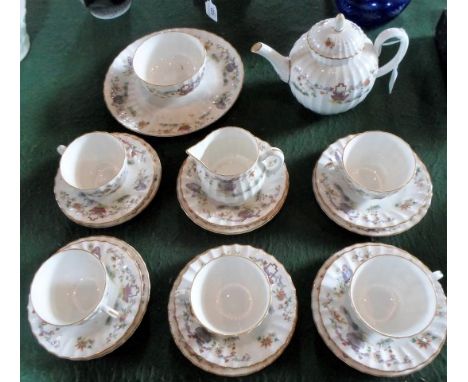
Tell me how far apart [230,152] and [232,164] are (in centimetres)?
2

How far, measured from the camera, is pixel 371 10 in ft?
3.47

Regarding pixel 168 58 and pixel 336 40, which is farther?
pixel 168 58

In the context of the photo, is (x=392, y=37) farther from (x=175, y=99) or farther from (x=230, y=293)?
(x=230, y=293)

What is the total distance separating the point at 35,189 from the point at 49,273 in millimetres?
253

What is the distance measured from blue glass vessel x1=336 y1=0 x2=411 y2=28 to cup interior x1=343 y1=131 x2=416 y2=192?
14.3 inches

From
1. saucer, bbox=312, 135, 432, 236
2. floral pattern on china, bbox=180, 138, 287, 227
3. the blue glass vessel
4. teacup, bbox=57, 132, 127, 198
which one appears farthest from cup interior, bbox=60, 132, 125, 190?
the blue glass vessel

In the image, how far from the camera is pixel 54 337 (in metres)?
0.76

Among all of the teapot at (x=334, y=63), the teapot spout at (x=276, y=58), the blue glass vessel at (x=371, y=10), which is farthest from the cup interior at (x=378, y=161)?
the blue glass vessel at (x=371, y=10)

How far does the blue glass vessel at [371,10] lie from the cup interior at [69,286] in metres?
0.80

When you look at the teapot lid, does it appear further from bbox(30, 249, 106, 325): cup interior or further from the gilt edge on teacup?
bbox(30, 249, 106, 325): cup interior

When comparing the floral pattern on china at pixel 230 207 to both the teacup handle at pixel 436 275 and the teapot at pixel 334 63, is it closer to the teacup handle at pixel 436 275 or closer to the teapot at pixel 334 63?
the teapot at pixel 334 63

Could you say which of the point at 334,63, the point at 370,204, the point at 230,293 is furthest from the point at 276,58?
the point at 230,293

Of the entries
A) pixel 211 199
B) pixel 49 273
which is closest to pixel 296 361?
pixel 211 199

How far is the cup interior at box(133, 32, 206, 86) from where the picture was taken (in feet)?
3.39
